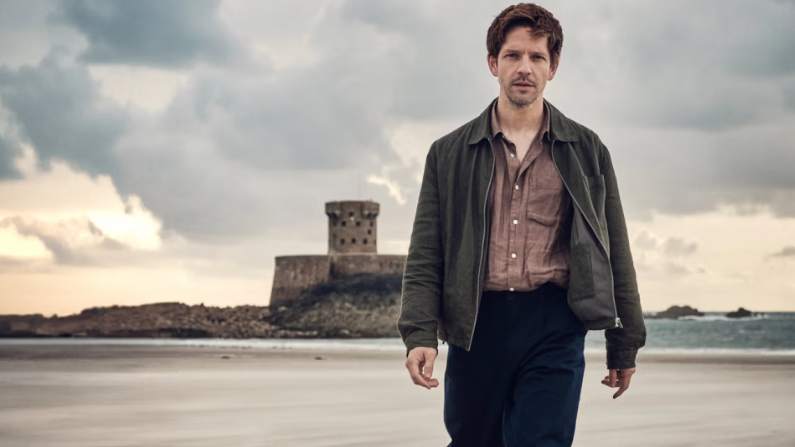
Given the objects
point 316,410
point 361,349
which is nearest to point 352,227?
point 361,349

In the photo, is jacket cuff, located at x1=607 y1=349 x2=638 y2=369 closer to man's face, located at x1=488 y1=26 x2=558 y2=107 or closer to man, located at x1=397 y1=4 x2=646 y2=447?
man, located at x1=397 y1=4 x2=646 y2=447

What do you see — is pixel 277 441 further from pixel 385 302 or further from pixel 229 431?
pixel 385 302

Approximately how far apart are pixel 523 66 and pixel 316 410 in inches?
241

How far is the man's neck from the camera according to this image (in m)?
3.09

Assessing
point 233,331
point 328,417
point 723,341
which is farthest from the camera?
point 233,331

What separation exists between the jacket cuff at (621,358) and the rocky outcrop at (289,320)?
46.0 meters

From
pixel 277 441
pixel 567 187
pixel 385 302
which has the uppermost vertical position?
pixel 385 302

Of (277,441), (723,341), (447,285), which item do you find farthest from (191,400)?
(723,341)

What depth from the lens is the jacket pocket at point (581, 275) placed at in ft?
9.53

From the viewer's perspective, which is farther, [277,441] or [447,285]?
[277,441]

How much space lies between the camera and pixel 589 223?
294 cm

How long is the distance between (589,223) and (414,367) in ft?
1.96

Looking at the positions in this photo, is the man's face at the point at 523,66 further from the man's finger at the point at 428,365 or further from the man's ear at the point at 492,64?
the man's finger at the point at 428,365

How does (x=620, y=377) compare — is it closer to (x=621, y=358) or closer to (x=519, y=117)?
(x=621, y=358)
